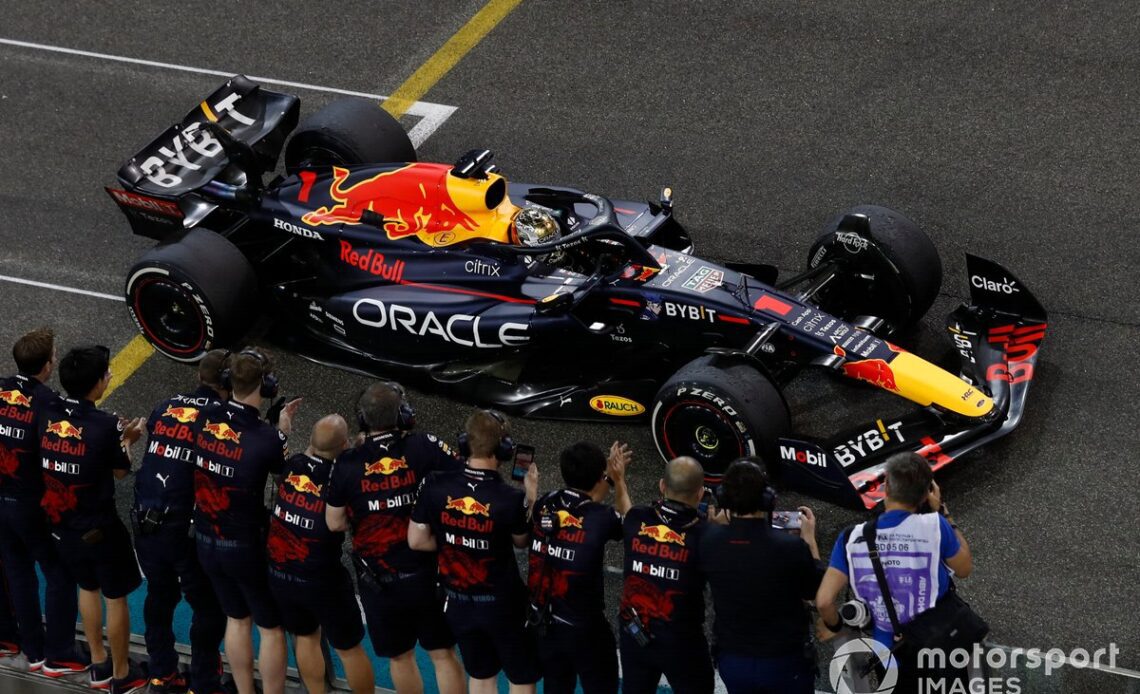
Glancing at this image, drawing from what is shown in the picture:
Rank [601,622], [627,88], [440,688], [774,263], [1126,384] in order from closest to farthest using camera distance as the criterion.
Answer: [601,622] < [440,688] < [1126,384] < [774,263] < [627,88]

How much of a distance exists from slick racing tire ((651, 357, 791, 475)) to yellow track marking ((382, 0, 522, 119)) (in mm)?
5165

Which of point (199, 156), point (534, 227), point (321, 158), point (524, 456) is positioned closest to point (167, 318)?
point (199, 156)

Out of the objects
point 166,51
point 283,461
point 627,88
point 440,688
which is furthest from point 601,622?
point 166,51

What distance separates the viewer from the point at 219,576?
25.4 ft

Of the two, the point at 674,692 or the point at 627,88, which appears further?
the point at 627,88

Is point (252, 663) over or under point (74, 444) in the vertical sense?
under

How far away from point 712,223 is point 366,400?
16.7 feet

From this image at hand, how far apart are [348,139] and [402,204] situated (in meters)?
1.15

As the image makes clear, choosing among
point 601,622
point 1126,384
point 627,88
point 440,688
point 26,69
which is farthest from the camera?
point 26,69

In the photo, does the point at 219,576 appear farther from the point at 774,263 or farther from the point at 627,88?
the point at 627,88

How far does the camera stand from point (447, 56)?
14.1 metres

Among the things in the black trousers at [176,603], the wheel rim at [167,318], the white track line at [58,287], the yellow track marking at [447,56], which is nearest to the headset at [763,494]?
the black trousers at [176,603]

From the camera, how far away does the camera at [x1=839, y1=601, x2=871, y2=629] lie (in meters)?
6.78

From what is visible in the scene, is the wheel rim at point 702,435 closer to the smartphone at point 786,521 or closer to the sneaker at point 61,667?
the smartphone at point 786,521
